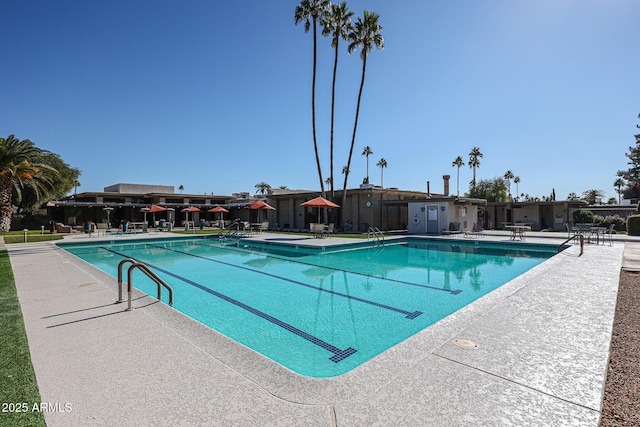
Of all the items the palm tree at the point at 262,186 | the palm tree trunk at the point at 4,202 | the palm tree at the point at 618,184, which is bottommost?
the palm tree trunk at the point at 4,202

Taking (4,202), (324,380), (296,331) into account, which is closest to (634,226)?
(296,331)

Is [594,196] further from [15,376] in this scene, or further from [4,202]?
[4,202]

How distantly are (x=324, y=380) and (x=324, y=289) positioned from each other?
5.29m

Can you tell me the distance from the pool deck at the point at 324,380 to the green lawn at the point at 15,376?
85 mm

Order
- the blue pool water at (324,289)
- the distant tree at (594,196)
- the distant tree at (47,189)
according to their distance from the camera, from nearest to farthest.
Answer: the blue pool water at (324,289) → the distant tree at (47,189) → the distant tree at (594,196)

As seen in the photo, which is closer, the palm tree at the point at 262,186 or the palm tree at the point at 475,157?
the palm tree at the point at 475,157

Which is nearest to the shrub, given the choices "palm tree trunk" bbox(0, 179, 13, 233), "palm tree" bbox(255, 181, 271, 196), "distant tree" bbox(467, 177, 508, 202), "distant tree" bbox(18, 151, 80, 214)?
"distant tree" bbox(467, 177, 508, 202)

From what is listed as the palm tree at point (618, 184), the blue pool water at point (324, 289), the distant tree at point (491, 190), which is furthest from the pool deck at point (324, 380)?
the palm tree at point (618, 184)

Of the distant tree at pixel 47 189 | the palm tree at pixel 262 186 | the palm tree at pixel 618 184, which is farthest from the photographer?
the palm tree at pixel 262 186

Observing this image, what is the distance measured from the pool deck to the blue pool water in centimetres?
115

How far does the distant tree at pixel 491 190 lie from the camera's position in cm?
4003

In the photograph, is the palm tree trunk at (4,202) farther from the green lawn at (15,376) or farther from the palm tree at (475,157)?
the palm tree at (475,157)

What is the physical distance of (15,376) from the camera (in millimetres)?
2828

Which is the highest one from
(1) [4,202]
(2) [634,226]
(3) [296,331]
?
(1) [4,202]
